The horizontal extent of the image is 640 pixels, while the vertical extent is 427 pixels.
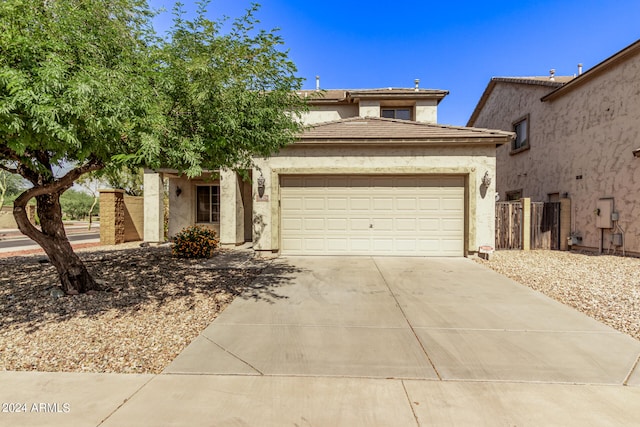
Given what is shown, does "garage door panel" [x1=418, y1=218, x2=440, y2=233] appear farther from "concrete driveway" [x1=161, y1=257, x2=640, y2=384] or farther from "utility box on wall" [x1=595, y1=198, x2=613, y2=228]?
"utility box on wall" [x1=595, y1=198, x2=613, y2=228]

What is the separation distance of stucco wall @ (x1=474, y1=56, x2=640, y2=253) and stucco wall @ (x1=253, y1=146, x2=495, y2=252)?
15.7ft

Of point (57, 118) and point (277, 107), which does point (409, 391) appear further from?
point (277, 107)

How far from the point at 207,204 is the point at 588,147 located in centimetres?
1586

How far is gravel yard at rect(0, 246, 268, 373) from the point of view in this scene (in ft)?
12.0

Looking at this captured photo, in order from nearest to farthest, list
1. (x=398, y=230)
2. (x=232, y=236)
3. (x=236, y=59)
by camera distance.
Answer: (x=236, y=59)
(x=398, y=230)
(x=232, y=236)

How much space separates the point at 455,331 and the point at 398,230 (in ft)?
19.6

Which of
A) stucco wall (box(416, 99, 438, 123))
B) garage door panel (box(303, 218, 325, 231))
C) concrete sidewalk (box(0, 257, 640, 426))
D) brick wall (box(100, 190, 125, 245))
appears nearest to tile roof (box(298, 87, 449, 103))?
stucco wall (box(416, 99, 438, 123))

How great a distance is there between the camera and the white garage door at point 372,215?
10.3 m

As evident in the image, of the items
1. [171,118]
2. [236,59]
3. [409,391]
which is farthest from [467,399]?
→ [236,59]

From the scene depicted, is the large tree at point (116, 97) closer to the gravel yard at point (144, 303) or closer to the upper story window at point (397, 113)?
the gravel yard at point (144, 303)

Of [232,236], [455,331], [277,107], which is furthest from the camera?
[232,236]

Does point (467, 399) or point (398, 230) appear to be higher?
point (398, 230)

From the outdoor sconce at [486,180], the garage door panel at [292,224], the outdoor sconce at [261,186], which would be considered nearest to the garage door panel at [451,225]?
the outdoor sconce at [486,180]

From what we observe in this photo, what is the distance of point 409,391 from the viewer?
305cm
